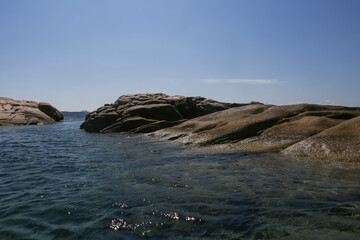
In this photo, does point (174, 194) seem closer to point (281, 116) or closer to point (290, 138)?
point (290, 138)

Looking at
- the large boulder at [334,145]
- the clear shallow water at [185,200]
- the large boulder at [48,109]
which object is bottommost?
the clear shallow water at [185,200]

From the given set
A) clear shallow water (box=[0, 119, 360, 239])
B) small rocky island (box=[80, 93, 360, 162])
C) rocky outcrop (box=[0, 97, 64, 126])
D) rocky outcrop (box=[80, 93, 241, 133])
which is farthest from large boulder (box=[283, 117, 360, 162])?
rocky outcrop (box=[0, 97, 64, 126])

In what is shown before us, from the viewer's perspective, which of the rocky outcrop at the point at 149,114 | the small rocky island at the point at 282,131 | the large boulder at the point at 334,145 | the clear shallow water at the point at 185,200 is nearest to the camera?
the clear shallow water at the point at 185,200

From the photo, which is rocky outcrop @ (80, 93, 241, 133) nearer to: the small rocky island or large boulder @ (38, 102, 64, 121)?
the small rocky island

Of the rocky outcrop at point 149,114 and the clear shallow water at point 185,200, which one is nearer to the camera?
the clear shallow water at point 185,200

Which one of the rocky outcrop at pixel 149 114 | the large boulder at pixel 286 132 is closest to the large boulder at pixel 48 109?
the rocky outcrop at pixel 149 114

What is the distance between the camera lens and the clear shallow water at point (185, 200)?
4.38 m

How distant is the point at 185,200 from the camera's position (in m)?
5.86

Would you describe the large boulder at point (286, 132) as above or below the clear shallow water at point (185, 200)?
above

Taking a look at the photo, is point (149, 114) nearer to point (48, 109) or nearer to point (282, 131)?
point (282, 131)

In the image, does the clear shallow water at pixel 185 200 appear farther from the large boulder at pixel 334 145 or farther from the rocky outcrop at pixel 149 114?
the rocky outcrop at pixel 149 114

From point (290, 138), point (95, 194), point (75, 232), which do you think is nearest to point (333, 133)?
point (290, 138)

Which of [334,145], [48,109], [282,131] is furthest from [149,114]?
[48,109]

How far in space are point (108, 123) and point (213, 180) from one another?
2347cm
